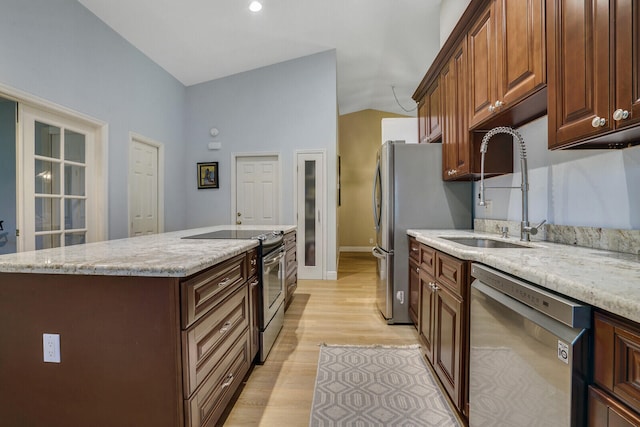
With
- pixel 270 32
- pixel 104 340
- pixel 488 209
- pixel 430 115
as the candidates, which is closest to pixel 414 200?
pixel 488 209

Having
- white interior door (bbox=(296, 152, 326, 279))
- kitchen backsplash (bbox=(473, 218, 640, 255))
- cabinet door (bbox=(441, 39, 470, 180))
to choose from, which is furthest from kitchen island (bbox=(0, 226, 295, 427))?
white interior door (bbox=(296, 152, 326, 279))

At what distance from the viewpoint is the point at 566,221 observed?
164 cm

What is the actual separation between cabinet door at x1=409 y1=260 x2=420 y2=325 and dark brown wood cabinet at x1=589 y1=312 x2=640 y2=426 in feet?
5.45

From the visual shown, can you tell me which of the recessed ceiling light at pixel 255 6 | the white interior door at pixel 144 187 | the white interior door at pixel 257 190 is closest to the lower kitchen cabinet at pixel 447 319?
the white interior door at pixel 257 190

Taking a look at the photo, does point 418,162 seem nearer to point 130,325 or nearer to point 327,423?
point 327,423

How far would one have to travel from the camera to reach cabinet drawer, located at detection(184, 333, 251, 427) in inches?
47.3

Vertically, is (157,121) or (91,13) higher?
(91,13)

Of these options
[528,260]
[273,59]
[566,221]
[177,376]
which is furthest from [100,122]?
[566,221]

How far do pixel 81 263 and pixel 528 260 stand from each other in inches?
68.2

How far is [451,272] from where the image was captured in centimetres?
158

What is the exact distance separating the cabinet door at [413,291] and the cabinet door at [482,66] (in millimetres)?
1214

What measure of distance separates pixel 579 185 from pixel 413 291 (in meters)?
1.42

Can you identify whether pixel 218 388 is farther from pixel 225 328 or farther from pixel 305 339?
pixel 305 339

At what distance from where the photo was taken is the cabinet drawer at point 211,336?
3.82 feet
